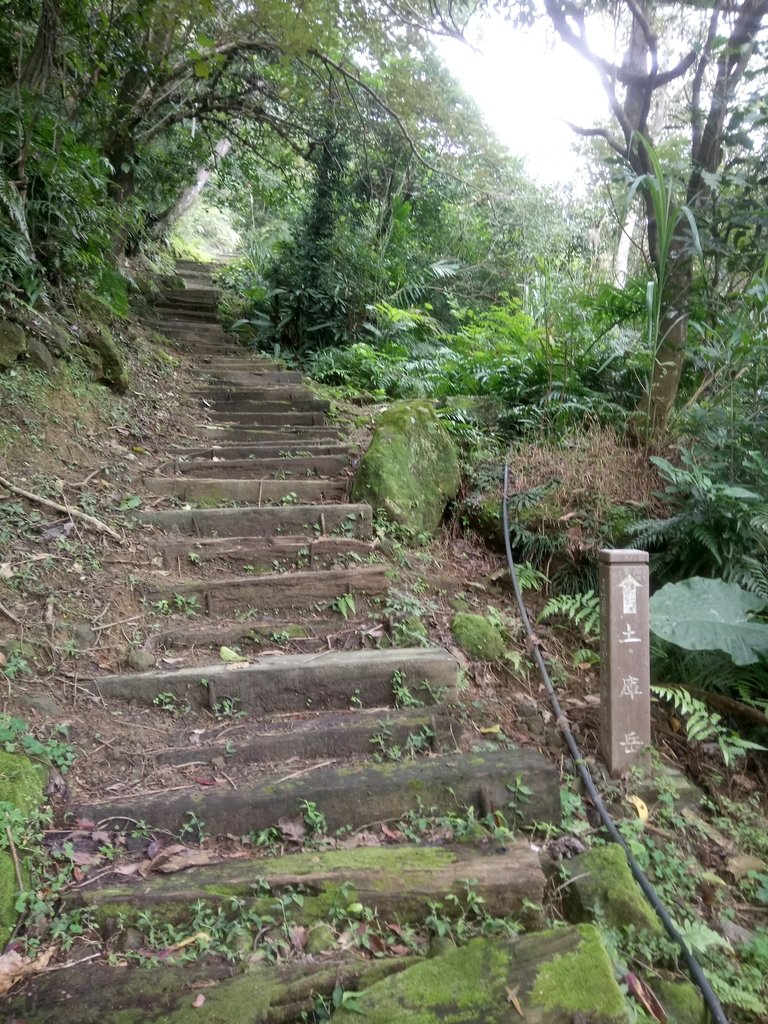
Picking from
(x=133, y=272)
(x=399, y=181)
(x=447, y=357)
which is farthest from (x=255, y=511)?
(x=133, y=272)

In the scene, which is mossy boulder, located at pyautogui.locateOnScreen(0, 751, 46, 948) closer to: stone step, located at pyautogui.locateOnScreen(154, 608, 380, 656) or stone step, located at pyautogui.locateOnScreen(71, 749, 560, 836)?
stone step, located at pyautogui.locateOnScreen(71, 749, 560, 836)

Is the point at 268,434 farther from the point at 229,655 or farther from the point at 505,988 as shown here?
the point at 505,988

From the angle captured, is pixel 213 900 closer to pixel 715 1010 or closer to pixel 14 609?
pixel 715 1010

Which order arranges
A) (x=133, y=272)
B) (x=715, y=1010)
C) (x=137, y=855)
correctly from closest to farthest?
(x=715, y=1010) → (x=137, y=855) → (x=133, y=272)

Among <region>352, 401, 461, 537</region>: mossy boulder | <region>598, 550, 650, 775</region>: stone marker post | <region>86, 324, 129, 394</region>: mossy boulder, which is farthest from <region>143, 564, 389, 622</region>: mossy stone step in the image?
<region>86, 324, 129, 394</region>: mossy boulder

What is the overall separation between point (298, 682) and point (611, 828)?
1369 millimetres

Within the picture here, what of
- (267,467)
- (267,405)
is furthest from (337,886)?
(267,405)

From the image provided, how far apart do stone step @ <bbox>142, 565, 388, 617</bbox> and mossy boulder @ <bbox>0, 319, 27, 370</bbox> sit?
2.01 metres

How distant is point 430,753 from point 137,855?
1.14 m

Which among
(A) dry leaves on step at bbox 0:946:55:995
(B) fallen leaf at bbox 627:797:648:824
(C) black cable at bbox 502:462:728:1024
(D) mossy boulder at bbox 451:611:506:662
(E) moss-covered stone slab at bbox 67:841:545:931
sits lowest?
(B) fallen leaf at bbox 627:797:648:824

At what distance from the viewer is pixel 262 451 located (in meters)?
5.08

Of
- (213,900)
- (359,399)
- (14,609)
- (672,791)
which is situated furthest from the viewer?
(359,399)

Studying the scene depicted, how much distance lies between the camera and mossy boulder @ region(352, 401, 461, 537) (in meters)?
4.15

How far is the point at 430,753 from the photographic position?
2.57 meters
